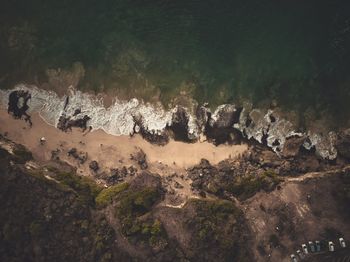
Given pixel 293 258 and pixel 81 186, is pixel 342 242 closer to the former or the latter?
pixel 293 258

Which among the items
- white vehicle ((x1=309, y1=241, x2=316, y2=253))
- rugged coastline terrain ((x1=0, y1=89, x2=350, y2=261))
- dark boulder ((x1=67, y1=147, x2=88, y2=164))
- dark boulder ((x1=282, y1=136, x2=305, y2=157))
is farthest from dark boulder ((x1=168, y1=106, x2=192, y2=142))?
white vehicle ((x1=309, y1=241, x2=316, y2=253))

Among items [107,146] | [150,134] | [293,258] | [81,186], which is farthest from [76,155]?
[293,258]

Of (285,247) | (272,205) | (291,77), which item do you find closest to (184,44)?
(291,77)

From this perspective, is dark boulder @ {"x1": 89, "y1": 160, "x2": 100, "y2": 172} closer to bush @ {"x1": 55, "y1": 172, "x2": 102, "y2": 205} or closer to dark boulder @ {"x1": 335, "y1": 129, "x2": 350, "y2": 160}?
bush @ {"x1": 55, "y1": 172, "x2": 102, "y2": 205}

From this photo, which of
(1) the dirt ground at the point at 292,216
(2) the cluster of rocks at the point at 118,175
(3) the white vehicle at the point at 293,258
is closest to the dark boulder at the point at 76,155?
(2) the cluster of rocks at the point at 118,175

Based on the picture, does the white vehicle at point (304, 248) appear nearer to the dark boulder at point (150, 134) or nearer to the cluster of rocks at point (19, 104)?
the dark boulder at point (150, 134)
